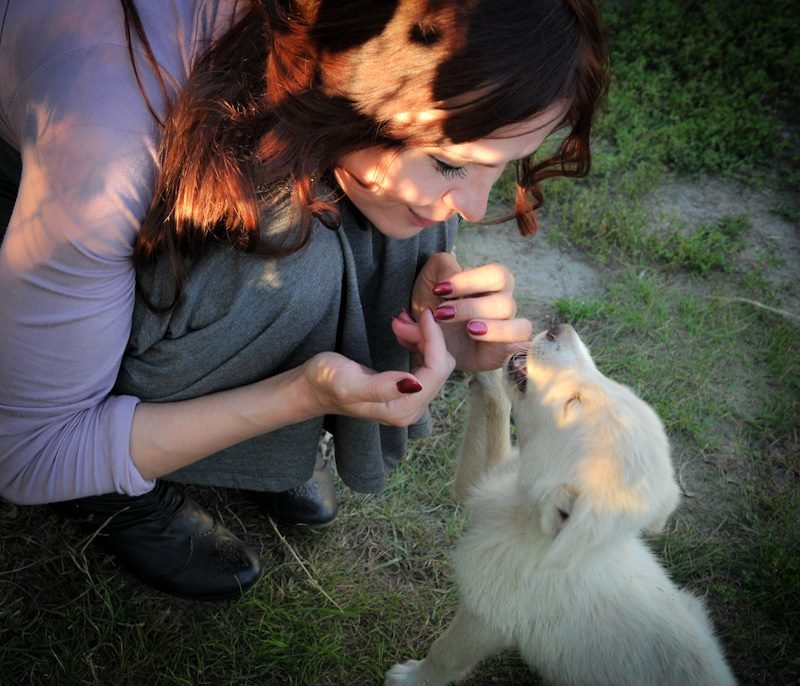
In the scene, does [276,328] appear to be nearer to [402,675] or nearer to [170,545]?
[170,545]

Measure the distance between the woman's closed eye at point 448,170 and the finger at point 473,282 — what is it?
10.8 inches

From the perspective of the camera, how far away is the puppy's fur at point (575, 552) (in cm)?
151

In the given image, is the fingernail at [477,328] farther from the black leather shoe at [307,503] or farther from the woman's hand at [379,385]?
the black leather shoe at [307,503]

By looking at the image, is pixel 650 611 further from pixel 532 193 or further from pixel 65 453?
pixel 65 453

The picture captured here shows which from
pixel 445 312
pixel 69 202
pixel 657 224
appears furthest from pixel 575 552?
pixel 657 224

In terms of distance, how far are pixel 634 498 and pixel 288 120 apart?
102 centimetres

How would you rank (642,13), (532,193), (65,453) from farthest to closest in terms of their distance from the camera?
(642,13), (532,193), (65,453)

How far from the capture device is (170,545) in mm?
1887

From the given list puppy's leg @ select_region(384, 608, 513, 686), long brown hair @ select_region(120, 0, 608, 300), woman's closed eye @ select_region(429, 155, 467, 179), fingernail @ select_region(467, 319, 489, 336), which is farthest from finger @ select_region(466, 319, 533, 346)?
puppy's leg @ select_region(384, 608, 513, 686)

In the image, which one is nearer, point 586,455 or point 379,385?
point 379,385

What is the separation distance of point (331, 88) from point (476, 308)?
1.90 ft

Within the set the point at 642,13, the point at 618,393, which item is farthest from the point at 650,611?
the point at 642,13

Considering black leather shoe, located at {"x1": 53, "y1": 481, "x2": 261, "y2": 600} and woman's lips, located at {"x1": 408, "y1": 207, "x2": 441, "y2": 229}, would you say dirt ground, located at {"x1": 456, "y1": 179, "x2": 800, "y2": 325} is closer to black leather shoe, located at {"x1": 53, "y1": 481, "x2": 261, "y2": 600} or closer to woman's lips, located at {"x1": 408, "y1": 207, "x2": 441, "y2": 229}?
woman's lips, located at {"x1": 408, "y1": 207, "x2": 441, "y2": 229}

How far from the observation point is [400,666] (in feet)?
6.20
